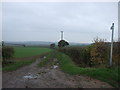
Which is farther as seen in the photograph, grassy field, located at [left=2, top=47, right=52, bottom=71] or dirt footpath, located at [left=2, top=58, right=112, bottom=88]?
grassy field, located at [left=2, top=47, right=52, bottom=71]

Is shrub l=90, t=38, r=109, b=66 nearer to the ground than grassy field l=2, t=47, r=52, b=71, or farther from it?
farther from it

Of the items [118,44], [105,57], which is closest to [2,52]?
[105,57]

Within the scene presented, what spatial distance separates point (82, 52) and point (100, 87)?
13683 millimetres

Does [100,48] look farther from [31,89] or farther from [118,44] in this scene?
[31,89]

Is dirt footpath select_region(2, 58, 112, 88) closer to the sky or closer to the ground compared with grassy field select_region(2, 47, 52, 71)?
closer to the sky

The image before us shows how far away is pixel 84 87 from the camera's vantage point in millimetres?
9383

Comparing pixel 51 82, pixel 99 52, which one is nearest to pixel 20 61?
pixel 99 52

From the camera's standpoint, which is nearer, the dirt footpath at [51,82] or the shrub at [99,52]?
the dirt footpath at [51,82]

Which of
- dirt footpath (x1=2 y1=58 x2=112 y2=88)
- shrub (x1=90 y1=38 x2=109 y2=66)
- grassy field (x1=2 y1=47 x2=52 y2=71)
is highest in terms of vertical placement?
shrub (x1=90 y1=38 x2=109 y2=66)

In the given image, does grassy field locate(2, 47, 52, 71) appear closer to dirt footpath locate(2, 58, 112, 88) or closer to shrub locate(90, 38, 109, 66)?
dirt footpath locate(2, 58, 112, 88)

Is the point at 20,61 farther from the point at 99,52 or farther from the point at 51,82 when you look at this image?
the point at 51,82

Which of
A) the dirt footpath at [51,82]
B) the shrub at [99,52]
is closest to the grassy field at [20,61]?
the dirt footpath at [51,82]

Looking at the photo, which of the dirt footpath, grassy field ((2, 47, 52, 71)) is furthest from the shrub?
grassy field ((2, 47, 52, 71))

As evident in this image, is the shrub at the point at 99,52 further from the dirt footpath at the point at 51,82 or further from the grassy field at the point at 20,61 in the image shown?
the grassy field at the point at 20,61
